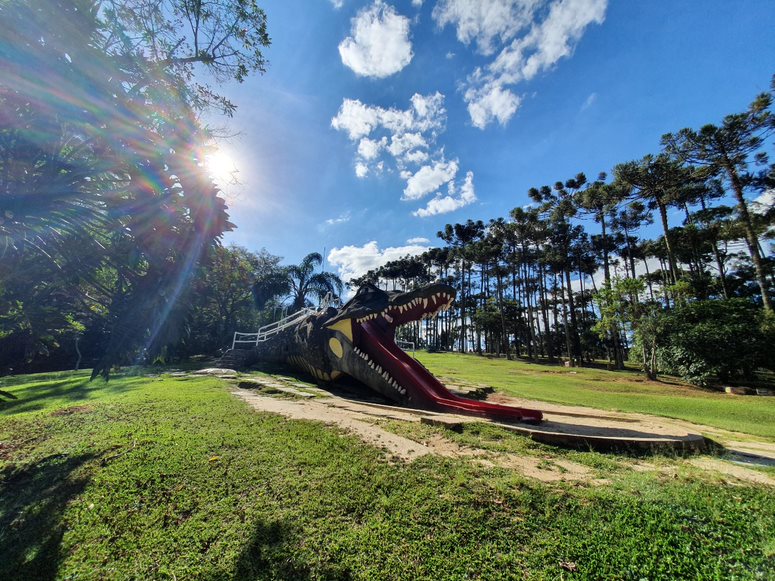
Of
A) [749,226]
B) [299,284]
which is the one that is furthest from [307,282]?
[749,226]

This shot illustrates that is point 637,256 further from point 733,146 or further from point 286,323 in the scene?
point 286,323

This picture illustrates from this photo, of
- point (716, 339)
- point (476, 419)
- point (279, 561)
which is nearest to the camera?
point (279, 561)

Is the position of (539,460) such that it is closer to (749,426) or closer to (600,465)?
(600,465)

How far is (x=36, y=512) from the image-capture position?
2.89 meters

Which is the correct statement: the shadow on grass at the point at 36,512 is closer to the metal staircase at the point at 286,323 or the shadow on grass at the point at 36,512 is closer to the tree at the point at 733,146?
the metal staircase at the point at 286,323

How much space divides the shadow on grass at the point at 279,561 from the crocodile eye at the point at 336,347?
18.2ft

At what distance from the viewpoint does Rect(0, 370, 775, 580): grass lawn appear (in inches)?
80.7

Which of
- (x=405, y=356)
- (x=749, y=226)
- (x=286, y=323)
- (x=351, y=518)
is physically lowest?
(x=351, y=518)

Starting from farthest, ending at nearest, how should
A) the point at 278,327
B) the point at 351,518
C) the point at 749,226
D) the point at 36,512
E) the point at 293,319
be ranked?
the point at 749,226 → the point at 293,319 → the point at 278,327 → the point at 36,512 → the point at 351,518

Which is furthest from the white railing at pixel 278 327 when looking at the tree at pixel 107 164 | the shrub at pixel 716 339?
the shrub at pixel 716 339

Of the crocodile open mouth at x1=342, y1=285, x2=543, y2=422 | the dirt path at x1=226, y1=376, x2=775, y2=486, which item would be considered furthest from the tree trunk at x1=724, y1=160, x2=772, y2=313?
the crocodile open mouth at x1=342, y1=285, x2=543, y2=422

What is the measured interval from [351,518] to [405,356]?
5.25 meters

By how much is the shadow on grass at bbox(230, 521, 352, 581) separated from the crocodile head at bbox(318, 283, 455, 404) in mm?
4409

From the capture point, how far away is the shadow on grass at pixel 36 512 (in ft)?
7.50
